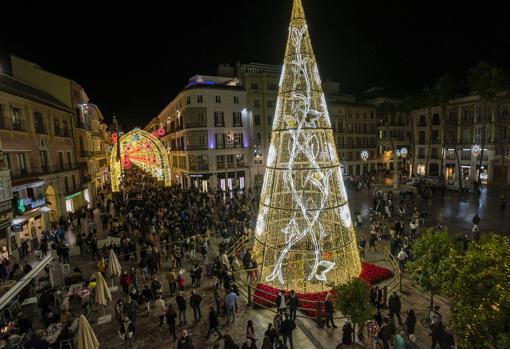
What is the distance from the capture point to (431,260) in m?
9.50

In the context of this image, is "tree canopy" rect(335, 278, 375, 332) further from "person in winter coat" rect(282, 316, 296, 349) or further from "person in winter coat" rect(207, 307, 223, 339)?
"person in winter coat" rect(207, 307, 223, 339)

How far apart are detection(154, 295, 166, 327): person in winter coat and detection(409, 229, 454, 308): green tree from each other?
9.12m

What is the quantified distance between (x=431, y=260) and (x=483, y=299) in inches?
127

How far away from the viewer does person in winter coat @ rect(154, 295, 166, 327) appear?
10.6 m

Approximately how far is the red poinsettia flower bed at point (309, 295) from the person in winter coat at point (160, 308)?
141 inches

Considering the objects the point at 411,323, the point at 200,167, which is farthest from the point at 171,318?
the point at 200,167

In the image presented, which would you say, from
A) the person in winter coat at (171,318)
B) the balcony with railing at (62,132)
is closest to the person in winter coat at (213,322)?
the person in winter coat at (171,318)

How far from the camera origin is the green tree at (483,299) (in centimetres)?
596

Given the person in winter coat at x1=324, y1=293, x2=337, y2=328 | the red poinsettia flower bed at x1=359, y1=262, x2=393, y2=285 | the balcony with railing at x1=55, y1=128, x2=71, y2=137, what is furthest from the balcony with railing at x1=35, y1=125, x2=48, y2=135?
the red poinsettia flower bed at x1=359, y1=262, x2=393, y2=285

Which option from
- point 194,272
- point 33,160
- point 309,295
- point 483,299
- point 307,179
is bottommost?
point 309,295

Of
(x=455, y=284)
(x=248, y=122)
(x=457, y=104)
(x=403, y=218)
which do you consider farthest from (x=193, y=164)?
(x=457, y=104)

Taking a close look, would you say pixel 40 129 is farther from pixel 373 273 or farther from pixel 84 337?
pixel 373 273

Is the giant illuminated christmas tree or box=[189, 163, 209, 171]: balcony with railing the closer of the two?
the giant illuminated christmas tree

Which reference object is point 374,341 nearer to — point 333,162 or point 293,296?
point 293,296
